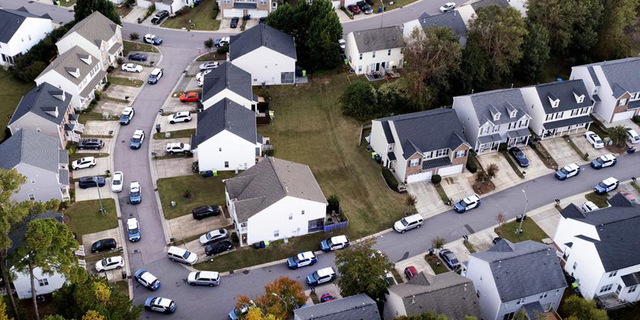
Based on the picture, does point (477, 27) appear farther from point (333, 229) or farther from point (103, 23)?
point (103, 23)

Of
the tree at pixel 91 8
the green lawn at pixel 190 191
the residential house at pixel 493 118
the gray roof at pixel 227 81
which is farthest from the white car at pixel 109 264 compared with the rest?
the tree at pixel 91 8

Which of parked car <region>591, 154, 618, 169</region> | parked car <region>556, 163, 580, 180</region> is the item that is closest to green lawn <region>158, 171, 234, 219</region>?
parked car <region>556, 163, 580, 180</region>

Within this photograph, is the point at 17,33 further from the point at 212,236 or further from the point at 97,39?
the point at 212,236

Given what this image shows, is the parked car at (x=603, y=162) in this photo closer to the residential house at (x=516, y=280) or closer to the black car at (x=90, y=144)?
the residential house at (x=516, y=280)

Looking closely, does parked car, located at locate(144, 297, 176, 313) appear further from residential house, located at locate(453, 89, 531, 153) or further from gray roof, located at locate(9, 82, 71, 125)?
residential house, located at locate(453, 89, 531, 153)

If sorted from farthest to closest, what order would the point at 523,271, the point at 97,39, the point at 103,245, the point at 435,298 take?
the point at 97,39, the point at 103,245, the point at 523,271, the point at 435,298

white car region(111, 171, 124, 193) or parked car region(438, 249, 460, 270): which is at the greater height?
white car region(111, 171, 124, 193)

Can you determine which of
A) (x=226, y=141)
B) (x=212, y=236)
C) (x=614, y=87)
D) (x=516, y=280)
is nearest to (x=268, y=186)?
(x=212, y=236)
